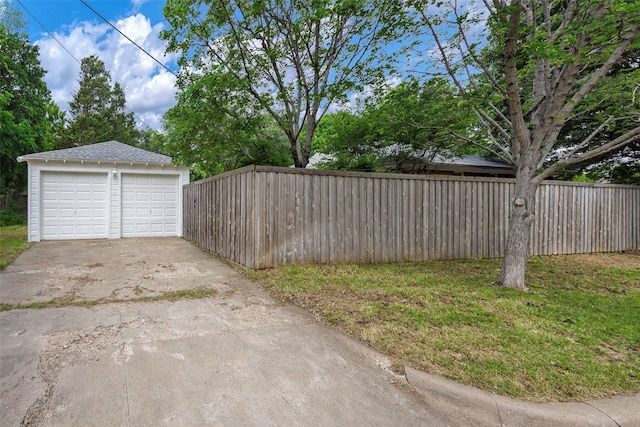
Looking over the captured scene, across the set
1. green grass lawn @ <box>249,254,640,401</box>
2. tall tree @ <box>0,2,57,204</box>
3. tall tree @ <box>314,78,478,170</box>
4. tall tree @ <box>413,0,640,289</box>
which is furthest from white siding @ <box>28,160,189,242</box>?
tall tree @ <box>413,0,640,289</box>

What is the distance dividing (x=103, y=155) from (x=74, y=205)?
1834 millimetres

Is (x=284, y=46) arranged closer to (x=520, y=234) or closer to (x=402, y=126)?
(x=402, y=126)

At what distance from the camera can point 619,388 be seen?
2258 millimetres

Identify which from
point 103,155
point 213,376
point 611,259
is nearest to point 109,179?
point 103,155

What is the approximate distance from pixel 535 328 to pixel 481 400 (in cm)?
159

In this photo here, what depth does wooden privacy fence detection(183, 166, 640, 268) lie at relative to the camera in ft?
19.3

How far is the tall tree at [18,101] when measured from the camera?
14.8 m

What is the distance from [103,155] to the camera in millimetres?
10578

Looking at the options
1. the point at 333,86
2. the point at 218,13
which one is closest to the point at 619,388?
the point at 333,86

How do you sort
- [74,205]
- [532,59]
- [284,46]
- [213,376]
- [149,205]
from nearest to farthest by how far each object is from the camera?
[213,376] → [532,59] → [284,46] → [74,205] → [149,205]

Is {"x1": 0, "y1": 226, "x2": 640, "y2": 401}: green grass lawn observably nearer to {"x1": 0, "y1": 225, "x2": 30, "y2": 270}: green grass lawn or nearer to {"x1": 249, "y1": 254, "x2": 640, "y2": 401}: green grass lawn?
{"x1": 249, "y1": 254, "x2": 640, "y2": 401}: green grass lawn

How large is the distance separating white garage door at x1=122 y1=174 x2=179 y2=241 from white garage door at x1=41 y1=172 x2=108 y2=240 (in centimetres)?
64

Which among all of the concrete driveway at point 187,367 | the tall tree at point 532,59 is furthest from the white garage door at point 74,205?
the tall tree at point 532,59

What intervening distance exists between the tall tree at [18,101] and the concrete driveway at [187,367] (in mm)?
15080
